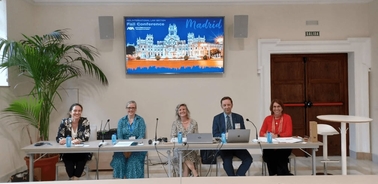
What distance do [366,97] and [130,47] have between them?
427 centimetres

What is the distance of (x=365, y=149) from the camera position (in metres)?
5.08

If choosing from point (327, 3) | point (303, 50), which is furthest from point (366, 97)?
point (327, 3)

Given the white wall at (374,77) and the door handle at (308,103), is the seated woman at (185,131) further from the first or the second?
the white wall at (374,77)

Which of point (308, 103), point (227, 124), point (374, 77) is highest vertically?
point (374, 77)

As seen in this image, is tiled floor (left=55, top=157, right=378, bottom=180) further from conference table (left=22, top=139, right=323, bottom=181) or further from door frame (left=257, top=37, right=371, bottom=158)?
conference table (left=22, top=139, right=323, bottom=181)

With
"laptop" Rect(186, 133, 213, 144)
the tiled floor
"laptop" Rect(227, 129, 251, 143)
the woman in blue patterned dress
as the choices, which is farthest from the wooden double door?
the woman in blue patterned dress

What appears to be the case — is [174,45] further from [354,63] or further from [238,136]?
[354,63]

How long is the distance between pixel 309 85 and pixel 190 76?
88.2 inches

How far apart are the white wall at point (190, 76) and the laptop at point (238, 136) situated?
1.81 metres

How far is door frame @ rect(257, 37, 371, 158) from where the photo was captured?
507 centimetres

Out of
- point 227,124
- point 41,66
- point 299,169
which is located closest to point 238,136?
point 227,124

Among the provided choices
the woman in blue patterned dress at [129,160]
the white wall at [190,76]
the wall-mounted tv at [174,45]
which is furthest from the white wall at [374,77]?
the woman in blue patterned dress at [129,160]

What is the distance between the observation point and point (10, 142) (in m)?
4.21

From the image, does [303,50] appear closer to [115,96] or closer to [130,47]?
[130,47]
